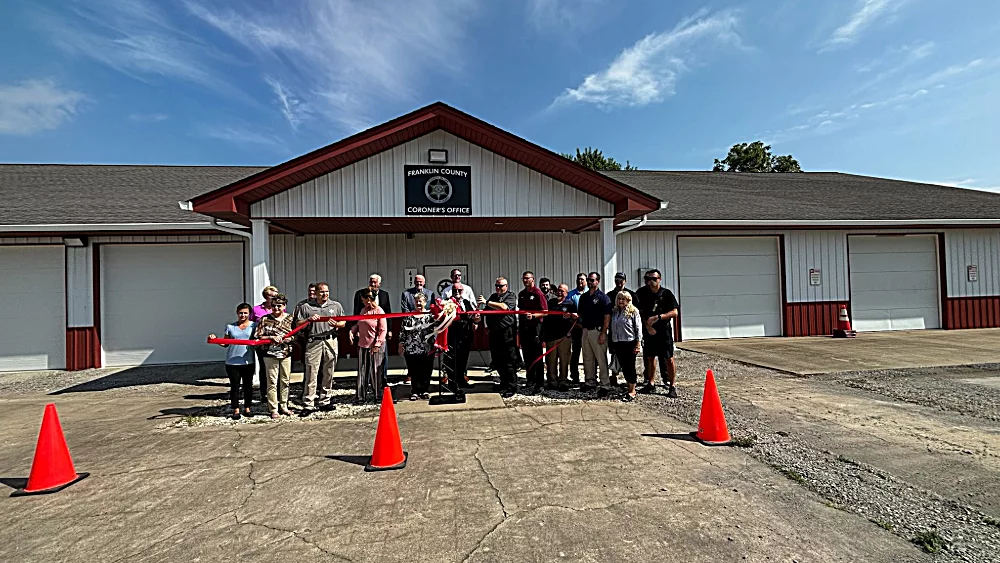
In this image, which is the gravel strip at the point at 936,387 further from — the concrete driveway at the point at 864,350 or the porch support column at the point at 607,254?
the porch support column at the point at 607,254

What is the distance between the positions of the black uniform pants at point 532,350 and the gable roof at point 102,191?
6.68 m

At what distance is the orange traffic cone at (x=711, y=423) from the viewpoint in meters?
4.44

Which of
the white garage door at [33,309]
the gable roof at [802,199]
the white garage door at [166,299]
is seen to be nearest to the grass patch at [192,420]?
the white garage door at [166,299]

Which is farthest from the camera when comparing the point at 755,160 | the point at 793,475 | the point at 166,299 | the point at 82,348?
the point at 755,160

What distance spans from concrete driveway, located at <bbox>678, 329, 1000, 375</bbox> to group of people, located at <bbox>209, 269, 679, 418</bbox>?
328 cm

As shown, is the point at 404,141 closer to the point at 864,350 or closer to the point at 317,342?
the point at 317,342

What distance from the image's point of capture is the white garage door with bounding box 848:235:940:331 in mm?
12094

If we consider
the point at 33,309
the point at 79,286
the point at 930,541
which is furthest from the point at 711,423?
the point at 33,309

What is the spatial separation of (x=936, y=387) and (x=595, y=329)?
4733 millimetres

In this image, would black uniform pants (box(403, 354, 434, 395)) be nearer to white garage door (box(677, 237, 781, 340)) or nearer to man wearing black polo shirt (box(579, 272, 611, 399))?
man wearing black polo shirt (box(579, 272, 611, 399))

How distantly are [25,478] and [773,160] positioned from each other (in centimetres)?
4914

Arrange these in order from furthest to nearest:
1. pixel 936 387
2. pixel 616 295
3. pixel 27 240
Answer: pixel 27 240
pixel 616 295
pixel 936 387

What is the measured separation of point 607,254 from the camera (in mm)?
7879

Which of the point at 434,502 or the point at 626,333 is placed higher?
the point at 626,333
